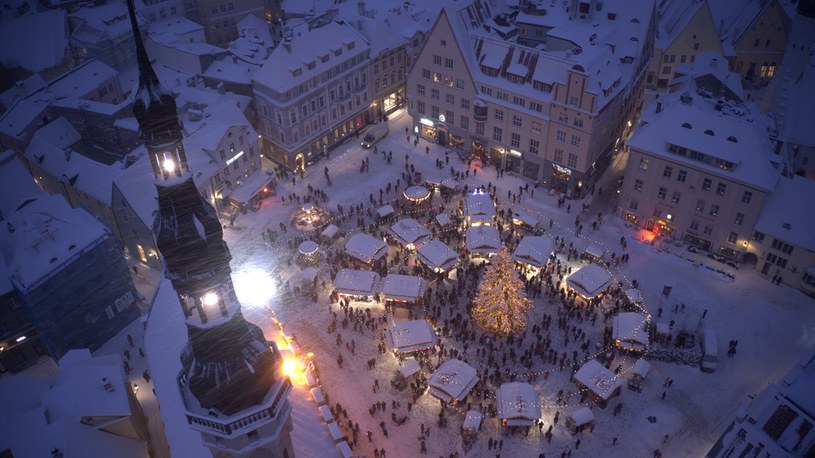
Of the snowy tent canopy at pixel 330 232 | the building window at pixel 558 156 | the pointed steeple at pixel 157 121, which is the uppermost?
the pointed steeple at pixel 157 121

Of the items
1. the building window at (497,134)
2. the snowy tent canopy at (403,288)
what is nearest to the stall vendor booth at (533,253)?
the snowy tent canopy at (403,288)

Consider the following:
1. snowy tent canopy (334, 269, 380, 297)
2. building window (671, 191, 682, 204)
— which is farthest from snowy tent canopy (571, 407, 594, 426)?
building window (671, 191, 682, 204)

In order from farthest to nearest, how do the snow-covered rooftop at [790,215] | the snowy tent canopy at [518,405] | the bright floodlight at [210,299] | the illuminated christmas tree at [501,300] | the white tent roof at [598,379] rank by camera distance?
the snow-covered rooftop at [790,215]
the illuminated christmas tree at [501,300]
the white tent roof at [598,379]
the snowy tent canopy at [518,405]
the bright floodlight at [210,299]

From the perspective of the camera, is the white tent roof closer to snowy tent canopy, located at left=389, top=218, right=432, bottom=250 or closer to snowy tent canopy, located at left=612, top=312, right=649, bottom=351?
snowy tent canopy, located at left=612, top=312, right=649, bottom=351

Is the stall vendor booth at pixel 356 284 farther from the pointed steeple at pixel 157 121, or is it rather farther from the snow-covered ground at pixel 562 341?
the pointed steeple at pixel 157 121

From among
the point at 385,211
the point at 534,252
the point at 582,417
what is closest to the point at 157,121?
the point at 582,417

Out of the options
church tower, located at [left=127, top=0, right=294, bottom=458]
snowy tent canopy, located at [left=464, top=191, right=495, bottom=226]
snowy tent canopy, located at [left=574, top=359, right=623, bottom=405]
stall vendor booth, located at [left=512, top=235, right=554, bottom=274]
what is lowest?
snowy tent canopy, located at [left=574, top=359, right=623, bottom=405]

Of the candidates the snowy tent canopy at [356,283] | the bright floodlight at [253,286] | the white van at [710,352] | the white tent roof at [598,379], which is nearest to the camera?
the white tent roof at [598,379]
